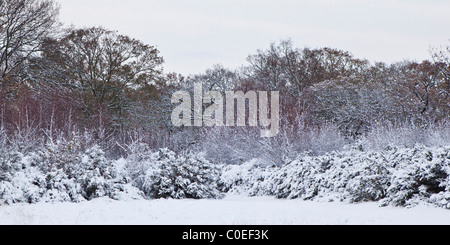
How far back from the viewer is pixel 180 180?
1259 cm

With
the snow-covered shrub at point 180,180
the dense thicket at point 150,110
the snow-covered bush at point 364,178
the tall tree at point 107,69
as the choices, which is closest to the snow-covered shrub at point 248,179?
the snow-covered bush at point 364,178

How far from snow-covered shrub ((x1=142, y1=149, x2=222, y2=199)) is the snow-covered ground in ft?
6.68

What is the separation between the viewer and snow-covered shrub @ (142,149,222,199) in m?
12.5

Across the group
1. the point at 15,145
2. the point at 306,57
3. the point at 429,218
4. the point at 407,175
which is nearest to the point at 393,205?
the point at 407,175

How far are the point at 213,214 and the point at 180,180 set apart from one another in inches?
157

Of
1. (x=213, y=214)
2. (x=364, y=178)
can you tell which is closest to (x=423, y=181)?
(x=364, y=178)

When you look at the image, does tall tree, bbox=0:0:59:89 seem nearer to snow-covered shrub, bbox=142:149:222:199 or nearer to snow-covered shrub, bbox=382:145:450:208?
snow-covered shrub, bbox=142:149:222:199

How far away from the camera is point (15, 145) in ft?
41.8

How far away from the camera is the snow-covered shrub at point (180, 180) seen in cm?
1249

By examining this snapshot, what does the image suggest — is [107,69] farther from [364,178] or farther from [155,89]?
[364,178]

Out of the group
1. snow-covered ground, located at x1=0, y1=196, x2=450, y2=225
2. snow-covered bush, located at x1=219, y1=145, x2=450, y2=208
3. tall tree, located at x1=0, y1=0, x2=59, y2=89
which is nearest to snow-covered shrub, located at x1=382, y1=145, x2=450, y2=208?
snow-covered bush, located at x1=219, y1=145, x2=450, y2=208

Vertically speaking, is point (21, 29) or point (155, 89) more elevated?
point (21, 29)

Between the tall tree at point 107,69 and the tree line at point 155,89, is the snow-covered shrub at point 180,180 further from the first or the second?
the tall tree at point 107,69

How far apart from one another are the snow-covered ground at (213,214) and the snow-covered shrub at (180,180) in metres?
2.04
